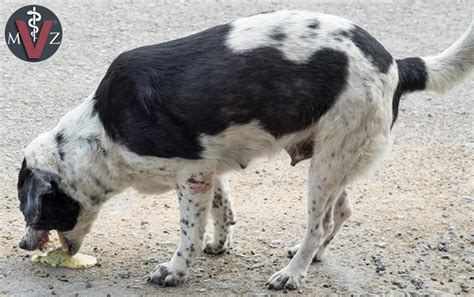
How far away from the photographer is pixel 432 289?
580 centimetres

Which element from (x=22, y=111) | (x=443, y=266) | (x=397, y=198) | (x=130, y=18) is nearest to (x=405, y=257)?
(x=443, y=266)

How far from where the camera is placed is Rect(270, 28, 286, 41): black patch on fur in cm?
539

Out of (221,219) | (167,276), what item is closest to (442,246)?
(221,219)

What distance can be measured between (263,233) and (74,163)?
1.49m

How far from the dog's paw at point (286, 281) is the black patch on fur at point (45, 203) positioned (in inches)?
49.7

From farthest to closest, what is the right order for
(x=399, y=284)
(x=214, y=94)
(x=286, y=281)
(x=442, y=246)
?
(x=442, y=246)
(x=399, y=284)
(x=286, y=281)
(x=214, y=94)

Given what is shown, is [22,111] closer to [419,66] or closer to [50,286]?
[50,286]

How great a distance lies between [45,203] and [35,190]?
0.39ft

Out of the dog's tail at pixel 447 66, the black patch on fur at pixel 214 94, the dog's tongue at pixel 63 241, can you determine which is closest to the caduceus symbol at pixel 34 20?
the dog's tongue at pixel 63 241

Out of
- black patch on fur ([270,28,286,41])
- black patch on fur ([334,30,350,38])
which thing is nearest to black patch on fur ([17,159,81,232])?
black patch on fur ([270,28,286,41])

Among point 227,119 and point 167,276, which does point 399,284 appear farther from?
point 227,119

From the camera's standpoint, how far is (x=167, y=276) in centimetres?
573

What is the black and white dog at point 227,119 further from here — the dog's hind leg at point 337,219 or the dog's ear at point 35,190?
the dog's hind leg at point 337,219

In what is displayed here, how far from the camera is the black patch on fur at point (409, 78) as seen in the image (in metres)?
5.60
